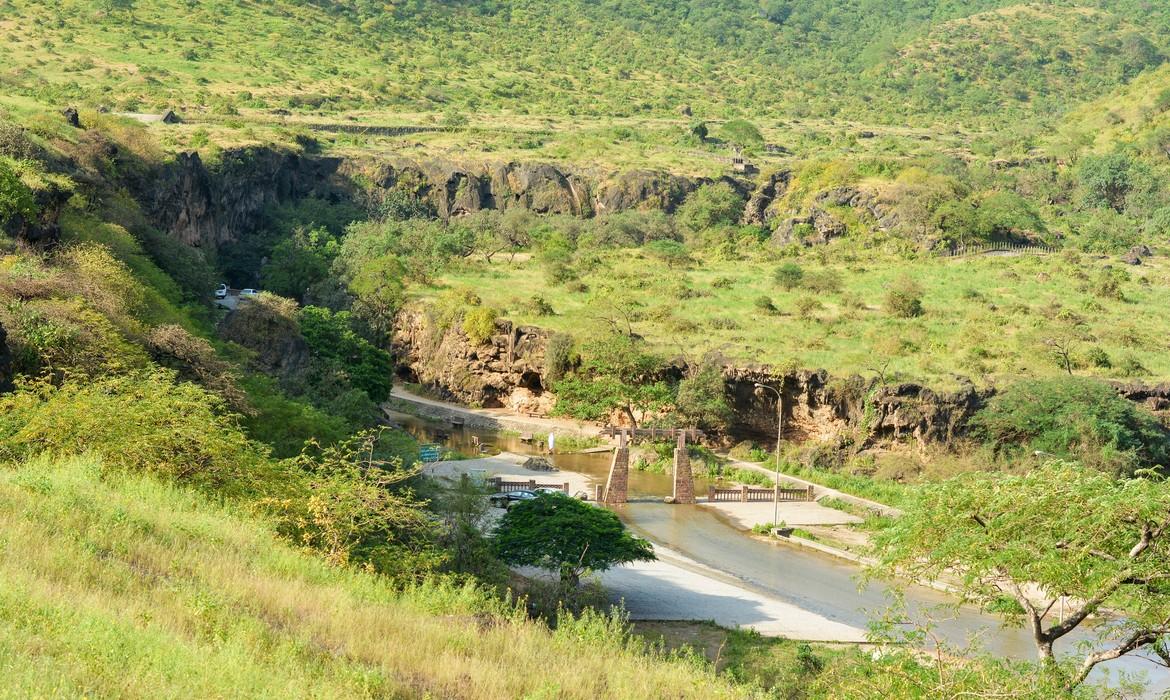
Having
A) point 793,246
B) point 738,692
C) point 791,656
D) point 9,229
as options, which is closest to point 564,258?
point 793,246

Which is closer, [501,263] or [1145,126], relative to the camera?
[501,263]

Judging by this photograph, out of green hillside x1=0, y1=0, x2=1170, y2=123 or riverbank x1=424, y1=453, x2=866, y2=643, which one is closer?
riverbank x1=424, y1=453, x2=866, y2=643

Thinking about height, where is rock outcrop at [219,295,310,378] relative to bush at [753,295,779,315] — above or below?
above

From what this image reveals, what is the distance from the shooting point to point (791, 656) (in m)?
24.0

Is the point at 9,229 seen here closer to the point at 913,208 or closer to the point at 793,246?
the point at 793,246

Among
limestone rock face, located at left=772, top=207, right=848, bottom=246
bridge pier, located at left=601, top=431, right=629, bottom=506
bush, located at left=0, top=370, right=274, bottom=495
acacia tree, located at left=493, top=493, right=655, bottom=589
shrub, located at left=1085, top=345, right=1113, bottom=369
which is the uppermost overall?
bush, located at left=0, top=370, right=274, bottom=495

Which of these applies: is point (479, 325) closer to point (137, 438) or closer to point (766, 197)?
point (137, 438)

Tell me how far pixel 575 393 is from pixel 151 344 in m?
27.7

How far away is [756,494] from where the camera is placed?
43.8 metres

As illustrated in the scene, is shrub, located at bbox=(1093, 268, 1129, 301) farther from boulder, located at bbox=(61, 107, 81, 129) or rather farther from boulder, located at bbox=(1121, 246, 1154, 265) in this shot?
boulder, located at bbox=(61, 107, 81, 129)

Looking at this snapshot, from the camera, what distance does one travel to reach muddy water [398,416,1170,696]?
2802cm

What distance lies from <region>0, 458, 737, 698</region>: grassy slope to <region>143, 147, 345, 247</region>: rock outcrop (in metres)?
46.5

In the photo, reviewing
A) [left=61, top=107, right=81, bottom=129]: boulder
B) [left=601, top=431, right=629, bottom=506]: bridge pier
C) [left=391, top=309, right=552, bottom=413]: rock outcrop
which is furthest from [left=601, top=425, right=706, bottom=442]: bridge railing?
[left=61, top=107, right=81, bottom=129]: boulder

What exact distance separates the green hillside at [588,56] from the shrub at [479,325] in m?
42.1
